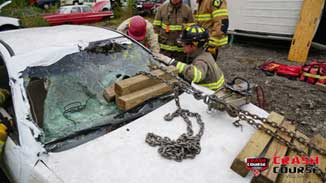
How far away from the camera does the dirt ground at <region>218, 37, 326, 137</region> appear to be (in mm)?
3748

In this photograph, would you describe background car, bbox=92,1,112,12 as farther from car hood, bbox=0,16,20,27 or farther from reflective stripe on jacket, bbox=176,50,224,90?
reflective stripe on jacket, bbox=176,50,224,90

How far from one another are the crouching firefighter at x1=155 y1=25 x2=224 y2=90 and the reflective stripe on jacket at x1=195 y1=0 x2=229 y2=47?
121 centimetres

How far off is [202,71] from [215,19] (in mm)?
1543

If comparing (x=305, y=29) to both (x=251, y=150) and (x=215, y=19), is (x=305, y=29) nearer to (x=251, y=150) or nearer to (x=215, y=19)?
(x=215, y=19)

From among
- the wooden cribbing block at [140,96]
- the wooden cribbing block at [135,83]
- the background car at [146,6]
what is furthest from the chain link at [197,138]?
the background car at [146,6]

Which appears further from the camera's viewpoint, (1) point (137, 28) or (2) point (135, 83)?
(1) point (137, 28)

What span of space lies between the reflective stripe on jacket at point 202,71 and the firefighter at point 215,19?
121 cm

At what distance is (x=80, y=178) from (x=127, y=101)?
707mm

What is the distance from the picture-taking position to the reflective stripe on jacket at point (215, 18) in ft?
11.9

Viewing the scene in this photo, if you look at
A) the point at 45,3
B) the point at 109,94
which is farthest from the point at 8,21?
the point at 45,3

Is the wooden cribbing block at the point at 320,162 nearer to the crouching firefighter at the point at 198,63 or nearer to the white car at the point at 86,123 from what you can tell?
the white car at the point at 86,123

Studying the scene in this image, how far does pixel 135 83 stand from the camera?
209 centimetres

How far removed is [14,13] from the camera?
10.9 metres

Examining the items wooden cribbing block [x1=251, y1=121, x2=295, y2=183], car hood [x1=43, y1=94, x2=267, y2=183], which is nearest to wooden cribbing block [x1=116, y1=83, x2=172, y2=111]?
car hood [x1=43, y1=94, x2=267, y2=183]
